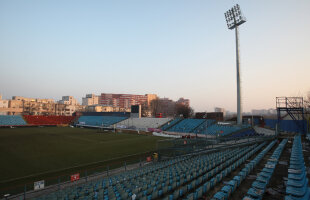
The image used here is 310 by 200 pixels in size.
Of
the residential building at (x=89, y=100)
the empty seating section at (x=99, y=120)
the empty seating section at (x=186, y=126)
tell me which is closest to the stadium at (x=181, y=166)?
the empty seating section at (x=186, y=126)

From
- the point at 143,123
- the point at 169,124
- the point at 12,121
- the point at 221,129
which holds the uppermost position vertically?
the point at 12,121

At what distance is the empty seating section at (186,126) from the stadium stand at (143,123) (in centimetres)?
724

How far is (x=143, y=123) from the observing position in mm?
70125

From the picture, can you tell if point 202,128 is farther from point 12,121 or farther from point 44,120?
point 12,121

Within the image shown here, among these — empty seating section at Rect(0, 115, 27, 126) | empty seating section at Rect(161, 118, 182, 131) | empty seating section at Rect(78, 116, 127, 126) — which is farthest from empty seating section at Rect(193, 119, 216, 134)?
empty seating section at Rect(0, 115, 27, 126)

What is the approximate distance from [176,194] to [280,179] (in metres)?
6.37

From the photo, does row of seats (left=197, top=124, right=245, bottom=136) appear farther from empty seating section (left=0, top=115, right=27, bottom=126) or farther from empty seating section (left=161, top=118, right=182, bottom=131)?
empty seating section (left=0, top=115, right=27, bottom=126)

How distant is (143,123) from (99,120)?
25624mm

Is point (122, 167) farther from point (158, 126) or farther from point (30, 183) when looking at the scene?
point (158, 126)

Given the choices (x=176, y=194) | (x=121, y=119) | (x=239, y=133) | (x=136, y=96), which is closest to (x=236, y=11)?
(x=239, y=133)

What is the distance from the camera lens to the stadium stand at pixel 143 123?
6633cm

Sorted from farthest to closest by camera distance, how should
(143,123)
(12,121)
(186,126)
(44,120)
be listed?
(44,120) → (143,123) → (12,121) → (186,126)

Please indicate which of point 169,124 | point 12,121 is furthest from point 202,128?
point 12,121

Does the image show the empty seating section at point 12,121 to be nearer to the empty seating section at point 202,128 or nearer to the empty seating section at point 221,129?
the empty seating section at point 202,128
